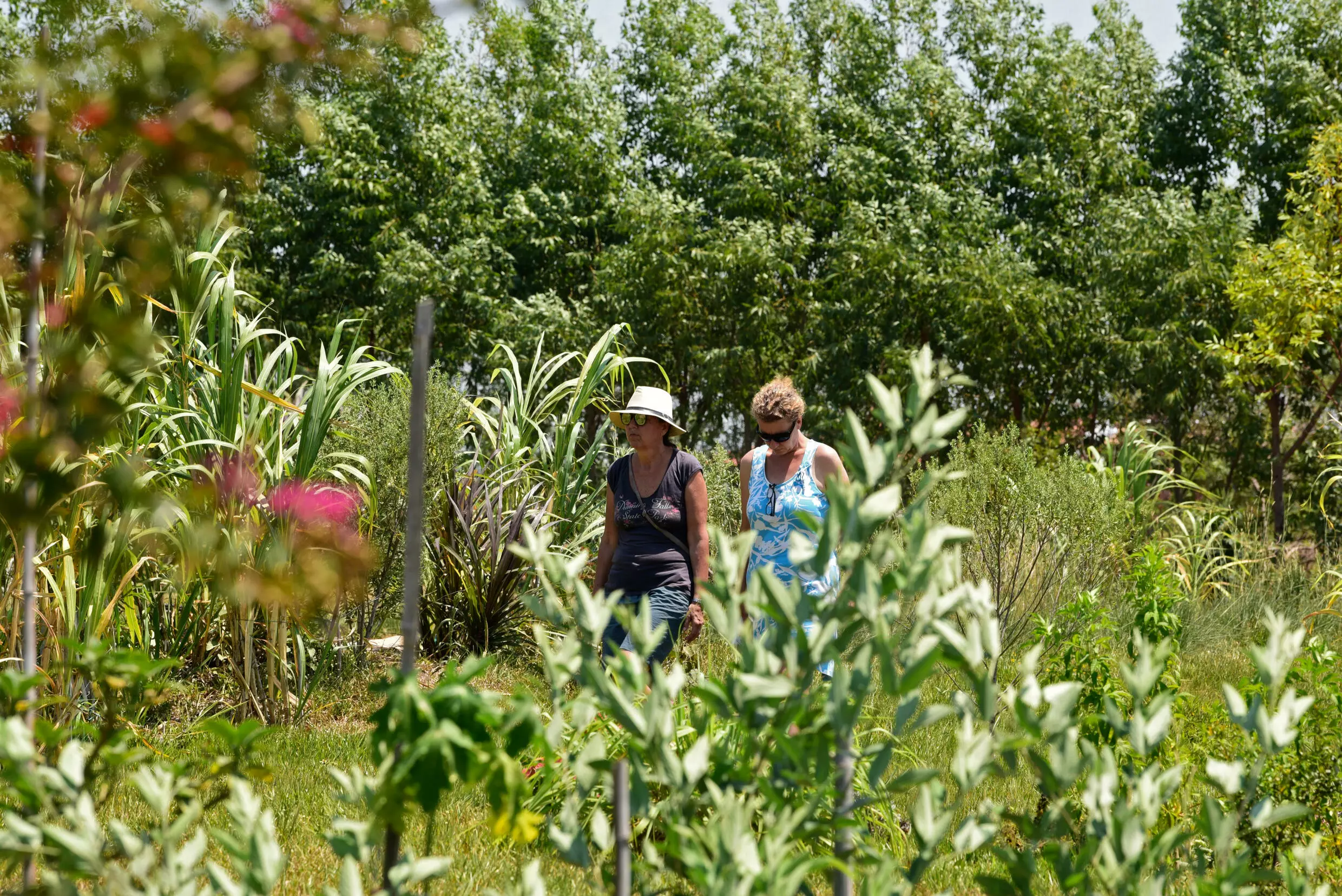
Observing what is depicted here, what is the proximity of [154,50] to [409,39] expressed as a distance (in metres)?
0.26

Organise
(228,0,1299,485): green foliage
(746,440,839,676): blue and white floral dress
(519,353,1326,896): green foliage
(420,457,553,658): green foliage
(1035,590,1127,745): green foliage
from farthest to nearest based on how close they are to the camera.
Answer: (228,0,1299,485): green foliage
(420,457,553,658): green foliage
(746,440,839,676): blue and white floral dress
(1035,590,1127,745): green foliage
(519,353,1326,896): green foliage

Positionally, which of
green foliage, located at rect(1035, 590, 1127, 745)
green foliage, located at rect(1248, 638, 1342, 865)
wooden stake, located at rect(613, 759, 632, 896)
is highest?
wooden stake, located at rect(613, 759, 632, 896)

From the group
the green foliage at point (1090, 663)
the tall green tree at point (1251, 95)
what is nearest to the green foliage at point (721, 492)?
the green foliage at point (1090, 663)

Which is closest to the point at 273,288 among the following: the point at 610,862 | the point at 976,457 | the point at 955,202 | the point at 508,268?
the point at 508,268

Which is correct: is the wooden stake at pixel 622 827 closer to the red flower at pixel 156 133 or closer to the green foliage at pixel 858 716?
the green foliage at pixel 858 716

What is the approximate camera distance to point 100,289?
1.21 metres

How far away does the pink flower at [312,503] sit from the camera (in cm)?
228

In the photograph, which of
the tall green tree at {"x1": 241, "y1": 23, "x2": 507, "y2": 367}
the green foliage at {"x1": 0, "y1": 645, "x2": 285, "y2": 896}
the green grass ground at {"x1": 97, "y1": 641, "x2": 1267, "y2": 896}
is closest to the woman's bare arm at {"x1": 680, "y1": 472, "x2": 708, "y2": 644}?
the green grass ground at {"x1": 97, "y1": 641, "x2": 1267, "y2": 896}

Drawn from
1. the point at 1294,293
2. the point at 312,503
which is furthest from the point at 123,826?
the point at 1294,293

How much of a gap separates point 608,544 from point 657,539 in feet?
0.87

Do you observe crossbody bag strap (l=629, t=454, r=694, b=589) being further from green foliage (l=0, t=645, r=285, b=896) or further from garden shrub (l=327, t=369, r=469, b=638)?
green foliage (l=0, t=645, r=285, b=896)

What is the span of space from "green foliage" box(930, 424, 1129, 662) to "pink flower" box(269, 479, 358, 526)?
9.37 feet

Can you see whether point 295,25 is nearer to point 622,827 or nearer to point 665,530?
point 622,827

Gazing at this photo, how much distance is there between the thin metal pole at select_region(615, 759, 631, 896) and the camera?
1.21 metres
